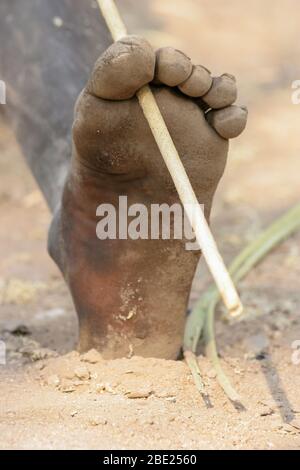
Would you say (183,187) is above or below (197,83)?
below

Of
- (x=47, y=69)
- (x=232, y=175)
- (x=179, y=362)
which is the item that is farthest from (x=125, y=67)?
(x=232, y=175)

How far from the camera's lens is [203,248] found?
1180 mm

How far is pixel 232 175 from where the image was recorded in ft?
9.82

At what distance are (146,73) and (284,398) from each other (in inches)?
24.8

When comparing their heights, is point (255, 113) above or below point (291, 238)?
above

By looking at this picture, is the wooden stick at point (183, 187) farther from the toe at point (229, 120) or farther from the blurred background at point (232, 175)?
the blurred background at point (232, 175)

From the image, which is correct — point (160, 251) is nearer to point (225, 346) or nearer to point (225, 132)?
point (225, 132)

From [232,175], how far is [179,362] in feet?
4.90

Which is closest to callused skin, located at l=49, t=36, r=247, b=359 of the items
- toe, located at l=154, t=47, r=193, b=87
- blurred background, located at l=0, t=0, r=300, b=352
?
toe, located at l=154, t=47, r=193, b=87

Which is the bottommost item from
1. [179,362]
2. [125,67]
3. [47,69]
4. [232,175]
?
[179,362]

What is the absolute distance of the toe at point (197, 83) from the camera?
52.9 inches

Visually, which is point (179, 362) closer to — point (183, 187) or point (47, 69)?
point (183, 187)

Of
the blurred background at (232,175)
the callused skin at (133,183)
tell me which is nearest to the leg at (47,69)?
the callused skin at (133,183)

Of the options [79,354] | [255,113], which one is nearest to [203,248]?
[79,354]
